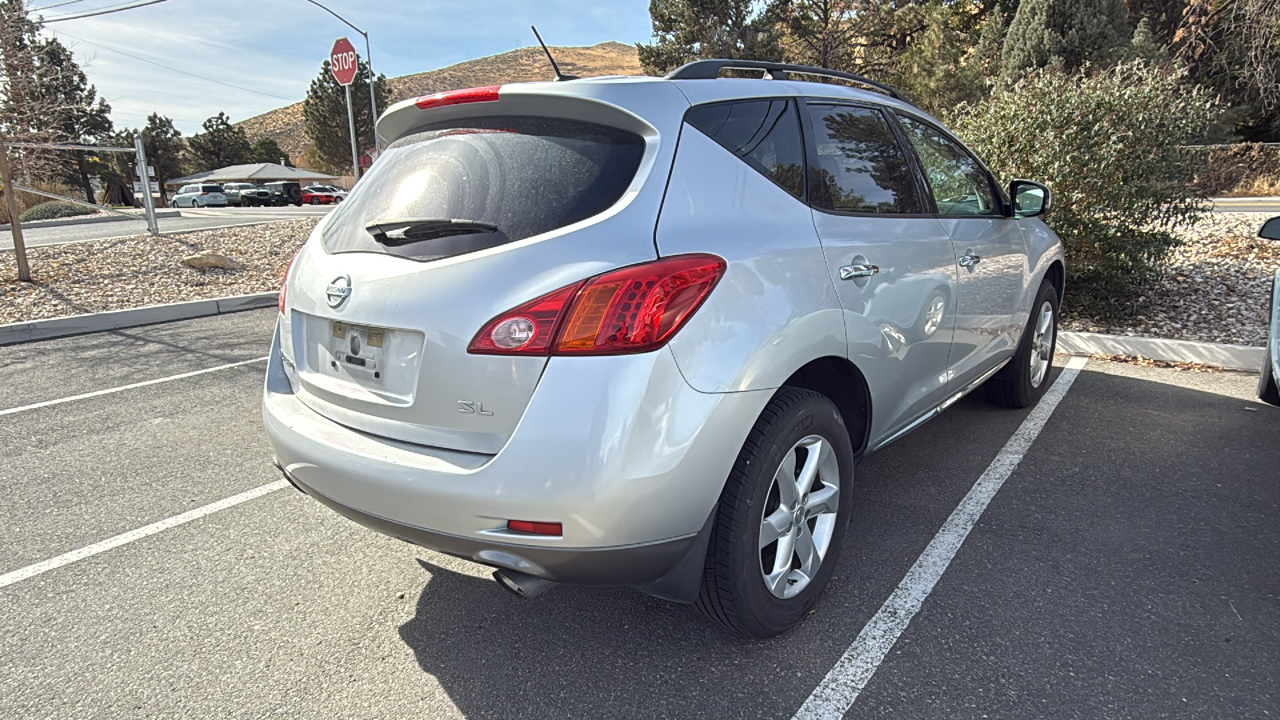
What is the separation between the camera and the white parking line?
115 inches

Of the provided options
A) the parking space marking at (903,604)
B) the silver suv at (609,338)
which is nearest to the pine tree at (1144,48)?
the parking space marking at (903,604)

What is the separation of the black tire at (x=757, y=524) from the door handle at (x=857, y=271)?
0.43 metres

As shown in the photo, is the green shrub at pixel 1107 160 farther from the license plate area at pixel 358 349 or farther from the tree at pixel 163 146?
the tree at pixel 163 146

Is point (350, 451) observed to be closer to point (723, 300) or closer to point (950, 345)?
point (723, 300)

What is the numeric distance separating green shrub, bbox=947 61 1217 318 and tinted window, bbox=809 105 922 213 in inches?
161

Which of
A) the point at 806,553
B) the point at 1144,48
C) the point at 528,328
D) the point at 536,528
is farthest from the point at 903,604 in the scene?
the point at 1144,48

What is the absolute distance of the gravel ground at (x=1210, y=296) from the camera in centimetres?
638

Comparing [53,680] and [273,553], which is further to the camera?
[273,553]

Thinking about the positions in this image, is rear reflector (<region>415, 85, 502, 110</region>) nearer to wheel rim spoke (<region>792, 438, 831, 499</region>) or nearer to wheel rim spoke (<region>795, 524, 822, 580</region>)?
wheel rim spoke (<region>792, 438, 831, 499</region>)

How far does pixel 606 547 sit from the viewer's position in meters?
1.92

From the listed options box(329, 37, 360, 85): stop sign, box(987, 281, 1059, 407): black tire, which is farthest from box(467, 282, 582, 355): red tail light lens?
box(329, 37, 360, 85): stop sign

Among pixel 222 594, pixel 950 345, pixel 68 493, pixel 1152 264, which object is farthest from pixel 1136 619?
pixel 1152 264

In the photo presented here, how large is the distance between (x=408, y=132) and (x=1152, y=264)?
6889mm

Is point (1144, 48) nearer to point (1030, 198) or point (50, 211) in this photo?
point (1030, 198)
